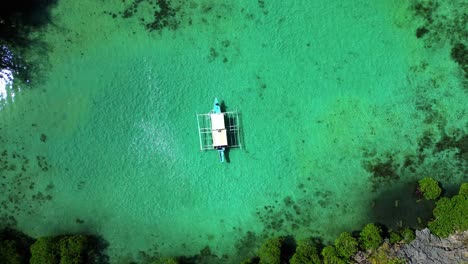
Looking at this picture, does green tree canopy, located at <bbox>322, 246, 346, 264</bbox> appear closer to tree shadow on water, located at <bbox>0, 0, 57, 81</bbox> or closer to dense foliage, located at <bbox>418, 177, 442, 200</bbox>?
dense foliage, located at <bbox>418, 177, 442, 200</bbox>

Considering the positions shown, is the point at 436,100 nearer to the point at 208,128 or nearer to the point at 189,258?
the point at 208,128

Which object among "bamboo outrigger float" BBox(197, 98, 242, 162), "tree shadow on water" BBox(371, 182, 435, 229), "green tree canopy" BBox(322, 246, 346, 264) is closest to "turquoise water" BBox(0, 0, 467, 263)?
"tree shadow on water" BBox(371, 182, 435, 229)

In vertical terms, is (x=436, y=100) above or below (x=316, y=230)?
above

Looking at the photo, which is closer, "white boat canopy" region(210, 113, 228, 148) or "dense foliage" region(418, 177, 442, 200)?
"white boat canopy" region(210, 113, 228, 148)

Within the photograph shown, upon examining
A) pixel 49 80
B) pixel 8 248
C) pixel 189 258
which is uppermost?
pixel 49 80

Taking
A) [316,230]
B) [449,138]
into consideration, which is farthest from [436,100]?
[316,230]

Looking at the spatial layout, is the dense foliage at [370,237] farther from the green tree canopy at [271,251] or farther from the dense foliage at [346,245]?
the green tree canopy at [271,251]
